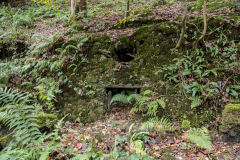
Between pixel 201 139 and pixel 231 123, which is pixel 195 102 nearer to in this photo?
pixel 231 123

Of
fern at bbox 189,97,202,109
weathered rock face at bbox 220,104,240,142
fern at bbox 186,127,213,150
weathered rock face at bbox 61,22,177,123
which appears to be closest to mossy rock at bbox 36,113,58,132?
weathered rock face at bbox 61,22,177,123

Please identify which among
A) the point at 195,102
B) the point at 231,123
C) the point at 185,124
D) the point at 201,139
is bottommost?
the point at 185,124

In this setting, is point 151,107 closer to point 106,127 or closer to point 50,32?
point 106,127

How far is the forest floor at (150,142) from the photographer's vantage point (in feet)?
10.7

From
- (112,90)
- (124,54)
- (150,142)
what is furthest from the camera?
(124,54)

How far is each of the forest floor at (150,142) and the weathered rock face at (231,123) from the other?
0.17m

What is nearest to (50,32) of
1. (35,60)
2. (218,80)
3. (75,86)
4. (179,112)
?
(35,60)

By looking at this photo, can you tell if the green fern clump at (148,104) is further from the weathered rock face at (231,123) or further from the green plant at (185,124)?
the weathered rock face at (231,123)

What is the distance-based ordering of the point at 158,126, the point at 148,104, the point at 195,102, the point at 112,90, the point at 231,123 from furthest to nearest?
the point at 112,90
the point at 148,104
the point at 195,102
the point at 158,126
the point at 231,123

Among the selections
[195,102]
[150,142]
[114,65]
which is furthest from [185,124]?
[114,65]

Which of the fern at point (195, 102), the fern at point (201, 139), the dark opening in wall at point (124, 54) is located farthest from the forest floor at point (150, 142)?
the dark opening in wall at point (124, 54)

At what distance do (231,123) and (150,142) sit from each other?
190cm

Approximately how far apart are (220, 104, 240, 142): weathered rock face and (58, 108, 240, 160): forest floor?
0.57 feet

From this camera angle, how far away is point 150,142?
3736 millimetres
